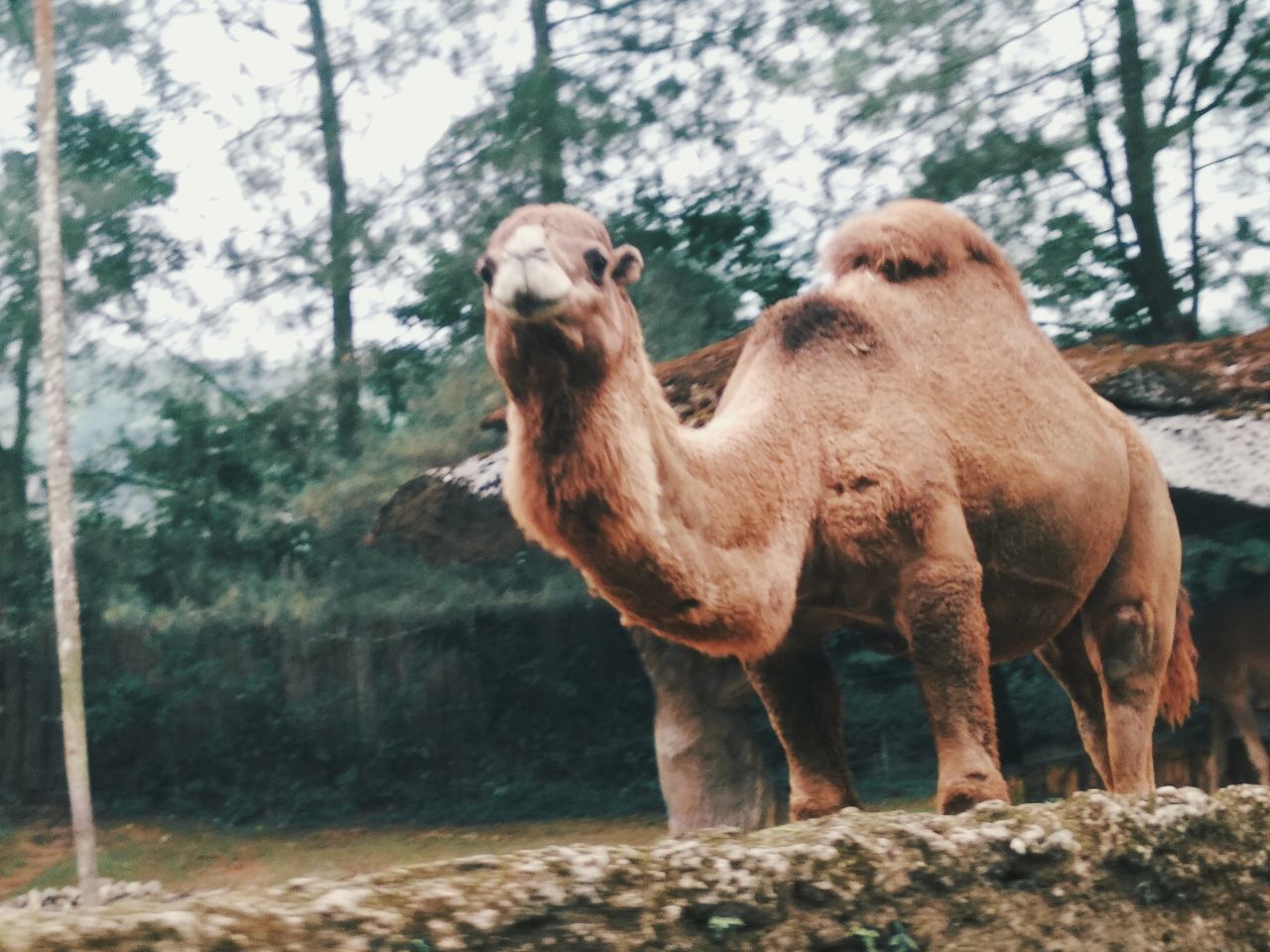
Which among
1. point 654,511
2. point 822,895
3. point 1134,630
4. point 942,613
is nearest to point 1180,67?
point 1134,630

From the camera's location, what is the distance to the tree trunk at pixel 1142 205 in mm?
10391

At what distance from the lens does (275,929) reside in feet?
4.71

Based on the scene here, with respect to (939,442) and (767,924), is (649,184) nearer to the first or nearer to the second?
(939,442)

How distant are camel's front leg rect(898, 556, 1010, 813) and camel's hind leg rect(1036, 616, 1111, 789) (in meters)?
1.40

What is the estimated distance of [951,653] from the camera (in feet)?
12.2

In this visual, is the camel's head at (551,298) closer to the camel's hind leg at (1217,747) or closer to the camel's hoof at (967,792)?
the camel's hoof at (967,792)

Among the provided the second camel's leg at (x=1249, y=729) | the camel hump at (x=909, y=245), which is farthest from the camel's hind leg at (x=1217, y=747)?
the camel hump at (x=909, y=245)

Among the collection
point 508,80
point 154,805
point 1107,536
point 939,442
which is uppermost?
point 508,80

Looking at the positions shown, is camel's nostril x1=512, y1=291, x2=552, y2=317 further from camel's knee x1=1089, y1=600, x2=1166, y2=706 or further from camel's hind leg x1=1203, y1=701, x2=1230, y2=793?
camel's hind leg x1=1203, y1=701, x2=1230, y2=793

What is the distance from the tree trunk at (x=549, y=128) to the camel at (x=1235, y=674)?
Result: 5682mm

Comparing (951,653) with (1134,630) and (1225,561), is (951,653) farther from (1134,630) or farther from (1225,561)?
(1225,561)

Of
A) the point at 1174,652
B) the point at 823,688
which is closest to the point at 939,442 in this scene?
the point at 823,688

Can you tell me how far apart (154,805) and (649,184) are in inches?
268

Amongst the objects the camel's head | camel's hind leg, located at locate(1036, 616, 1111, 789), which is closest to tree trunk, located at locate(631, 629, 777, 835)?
camel's hind leg, located at locate(1036, 616, 1111, 789)
